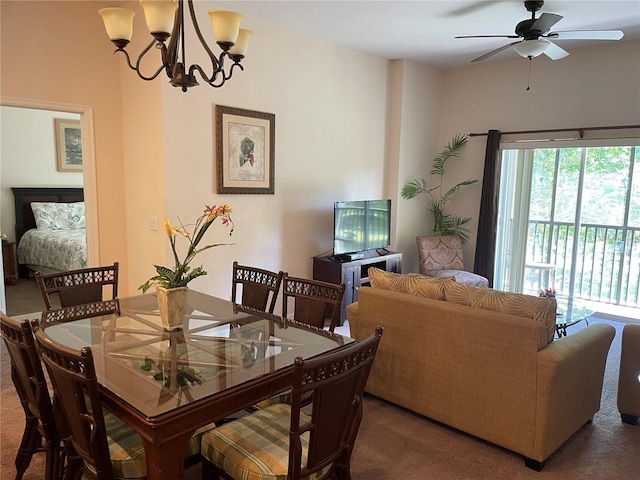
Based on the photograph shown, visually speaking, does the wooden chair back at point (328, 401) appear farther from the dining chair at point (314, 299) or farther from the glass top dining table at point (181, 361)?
the dining chair at point (314, 299)

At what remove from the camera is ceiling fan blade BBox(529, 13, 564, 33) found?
11.4 feet

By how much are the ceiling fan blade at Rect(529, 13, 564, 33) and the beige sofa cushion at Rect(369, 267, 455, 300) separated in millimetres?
2157

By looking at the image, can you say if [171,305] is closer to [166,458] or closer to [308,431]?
[166,458]

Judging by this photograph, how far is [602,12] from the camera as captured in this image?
399 cm

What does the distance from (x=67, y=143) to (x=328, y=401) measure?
6.73m

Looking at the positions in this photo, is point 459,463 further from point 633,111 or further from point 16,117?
point 16,117

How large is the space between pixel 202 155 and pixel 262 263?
119 centimetres

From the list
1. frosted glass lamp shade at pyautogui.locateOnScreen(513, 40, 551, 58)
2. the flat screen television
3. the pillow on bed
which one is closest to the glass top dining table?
the flat screen television

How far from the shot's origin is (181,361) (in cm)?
193

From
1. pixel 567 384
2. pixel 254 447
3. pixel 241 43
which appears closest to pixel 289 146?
pixel 241 43

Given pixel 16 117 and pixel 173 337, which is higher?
pixel 16 117

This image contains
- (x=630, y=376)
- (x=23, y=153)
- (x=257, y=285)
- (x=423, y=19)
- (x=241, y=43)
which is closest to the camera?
(x=241, y=43)

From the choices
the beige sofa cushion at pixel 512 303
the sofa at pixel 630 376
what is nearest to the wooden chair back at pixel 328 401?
the beige sofa cushion at pixel 512 303

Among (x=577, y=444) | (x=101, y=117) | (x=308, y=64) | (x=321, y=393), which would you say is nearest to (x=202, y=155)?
(x=101, y=117)
